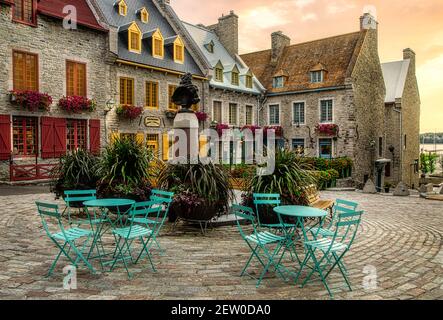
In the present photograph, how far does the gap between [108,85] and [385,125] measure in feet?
70.8

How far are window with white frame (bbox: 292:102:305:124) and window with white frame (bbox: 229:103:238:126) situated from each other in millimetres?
4100

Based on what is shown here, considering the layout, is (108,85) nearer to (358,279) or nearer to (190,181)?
(190,181)

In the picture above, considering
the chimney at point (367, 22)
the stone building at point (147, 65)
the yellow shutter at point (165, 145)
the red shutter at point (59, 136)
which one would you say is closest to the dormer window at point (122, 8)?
the stone building at point (147, 65)

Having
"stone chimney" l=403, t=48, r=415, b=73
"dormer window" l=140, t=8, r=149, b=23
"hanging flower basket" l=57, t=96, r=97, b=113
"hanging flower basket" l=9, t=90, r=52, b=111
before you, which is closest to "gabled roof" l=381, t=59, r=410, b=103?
"stone chimney" l=403, t=48, r=415, b=73

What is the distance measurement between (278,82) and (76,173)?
67.5ft

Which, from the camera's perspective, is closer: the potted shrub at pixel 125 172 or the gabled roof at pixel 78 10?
the potted shrub at pixel 125 172

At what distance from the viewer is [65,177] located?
8.62 meters

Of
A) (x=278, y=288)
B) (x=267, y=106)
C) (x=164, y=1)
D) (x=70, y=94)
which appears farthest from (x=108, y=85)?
(x=278, y=288)

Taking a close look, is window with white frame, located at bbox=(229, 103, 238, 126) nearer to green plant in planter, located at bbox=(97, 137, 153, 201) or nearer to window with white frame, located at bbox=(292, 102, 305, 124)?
window with white frame, located at bbox=(292, 102, 305, 124)

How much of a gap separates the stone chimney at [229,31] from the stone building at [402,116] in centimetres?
1292

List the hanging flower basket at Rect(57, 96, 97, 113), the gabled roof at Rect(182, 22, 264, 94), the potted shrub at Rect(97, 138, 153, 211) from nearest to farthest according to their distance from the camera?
1. the potted shrub at Rect(97, 138, 153, 211)
2. the hanging flower basket at Rect(57, 96, 97, 113)
3. the gabled roof at Rect(182, 22, 264, 94)

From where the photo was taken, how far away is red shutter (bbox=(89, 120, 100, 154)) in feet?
57.8

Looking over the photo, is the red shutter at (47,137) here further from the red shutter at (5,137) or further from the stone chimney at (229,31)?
the stone chimney at (229,31)

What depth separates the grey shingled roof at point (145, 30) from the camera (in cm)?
1920
